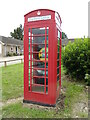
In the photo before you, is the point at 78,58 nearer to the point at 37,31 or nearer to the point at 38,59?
the point at 38,59

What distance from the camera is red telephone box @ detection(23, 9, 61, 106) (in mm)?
2896

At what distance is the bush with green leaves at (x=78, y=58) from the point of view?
4.97 metres

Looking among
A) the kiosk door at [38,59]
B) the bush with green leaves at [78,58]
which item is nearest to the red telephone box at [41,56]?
the kiosk door at [38,59]

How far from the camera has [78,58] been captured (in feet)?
16.4

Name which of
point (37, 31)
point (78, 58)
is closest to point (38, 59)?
point (37, 31)

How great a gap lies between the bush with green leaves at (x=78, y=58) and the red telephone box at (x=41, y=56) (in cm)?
236

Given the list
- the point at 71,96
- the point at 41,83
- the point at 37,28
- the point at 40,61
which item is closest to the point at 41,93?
the point at 41,83

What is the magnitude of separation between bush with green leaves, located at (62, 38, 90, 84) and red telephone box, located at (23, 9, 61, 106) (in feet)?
7.75

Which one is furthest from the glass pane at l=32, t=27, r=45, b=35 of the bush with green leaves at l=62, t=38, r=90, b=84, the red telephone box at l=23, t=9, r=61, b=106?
the bush with green leaves at l=62, t=38, r=90, b=84

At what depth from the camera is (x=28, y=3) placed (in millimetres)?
5227

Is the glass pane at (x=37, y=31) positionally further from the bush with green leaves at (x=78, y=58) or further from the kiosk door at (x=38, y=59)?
the bush with green leaves at (x=78, y=58)

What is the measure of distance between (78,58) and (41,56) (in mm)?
2438

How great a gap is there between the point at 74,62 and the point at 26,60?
2.92 meters

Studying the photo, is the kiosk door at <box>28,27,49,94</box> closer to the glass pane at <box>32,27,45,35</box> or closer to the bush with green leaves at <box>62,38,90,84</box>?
the glass pane at <box>32,27,45,35</box>
